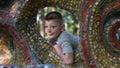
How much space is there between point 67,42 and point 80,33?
149 mm

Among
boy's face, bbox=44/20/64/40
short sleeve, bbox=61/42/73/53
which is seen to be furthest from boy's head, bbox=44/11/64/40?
short sleeve, bbox=61/42/73/53

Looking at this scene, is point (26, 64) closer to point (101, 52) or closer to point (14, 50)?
point (14, 50)

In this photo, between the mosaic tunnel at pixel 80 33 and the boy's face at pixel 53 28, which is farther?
the boy's face at pixel 53 28

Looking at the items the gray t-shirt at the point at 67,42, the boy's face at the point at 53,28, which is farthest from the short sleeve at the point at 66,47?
the boy's face at the point at 53,28

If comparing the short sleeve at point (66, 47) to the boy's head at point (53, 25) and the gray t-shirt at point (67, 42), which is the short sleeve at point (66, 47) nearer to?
the gray t-shirt at point (67, 42)

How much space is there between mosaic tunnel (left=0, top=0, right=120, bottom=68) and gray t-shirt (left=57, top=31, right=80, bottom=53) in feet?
0.25

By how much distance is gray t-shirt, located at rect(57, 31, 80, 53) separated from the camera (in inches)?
107

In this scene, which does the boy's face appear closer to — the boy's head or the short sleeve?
the boy's head

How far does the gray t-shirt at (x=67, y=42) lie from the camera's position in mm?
2729

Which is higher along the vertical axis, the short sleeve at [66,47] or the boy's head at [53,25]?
the boy's head at [53,25]

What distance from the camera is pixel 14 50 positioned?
300 cm

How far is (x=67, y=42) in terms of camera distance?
276cm

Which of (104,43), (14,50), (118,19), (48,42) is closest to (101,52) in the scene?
(104,43)

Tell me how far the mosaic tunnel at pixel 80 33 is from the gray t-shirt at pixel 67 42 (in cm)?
7
